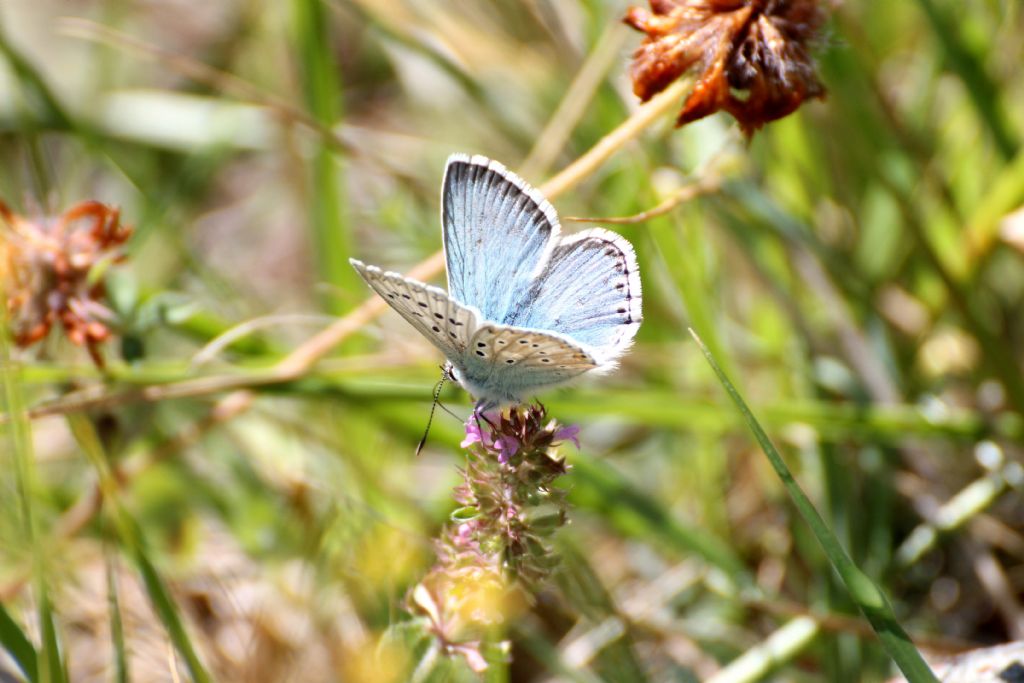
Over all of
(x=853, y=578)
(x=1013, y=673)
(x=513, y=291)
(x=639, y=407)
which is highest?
(x=513, y=291)

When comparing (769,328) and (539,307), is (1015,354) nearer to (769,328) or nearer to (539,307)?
(769,328)

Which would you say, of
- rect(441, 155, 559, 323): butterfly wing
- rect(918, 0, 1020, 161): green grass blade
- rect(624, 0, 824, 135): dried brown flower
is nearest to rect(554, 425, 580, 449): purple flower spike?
rect(441, 155, 559, 323): butterfly wing

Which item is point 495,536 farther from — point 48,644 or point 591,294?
point 48,644

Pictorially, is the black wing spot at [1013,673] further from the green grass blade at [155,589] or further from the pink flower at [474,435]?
the green grass blade at [155,589]

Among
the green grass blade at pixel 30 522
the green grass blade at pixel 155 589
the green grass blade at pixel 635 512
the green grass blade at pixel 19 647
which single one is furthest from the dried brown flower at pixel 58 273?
the green grass blade at pixel 635 512

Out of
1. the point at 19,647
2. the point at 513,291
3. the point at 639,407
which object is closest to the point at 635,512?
the point at 639,407

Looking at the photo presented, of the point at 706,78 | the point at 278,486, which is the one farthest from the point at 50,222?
the point at 706,78
